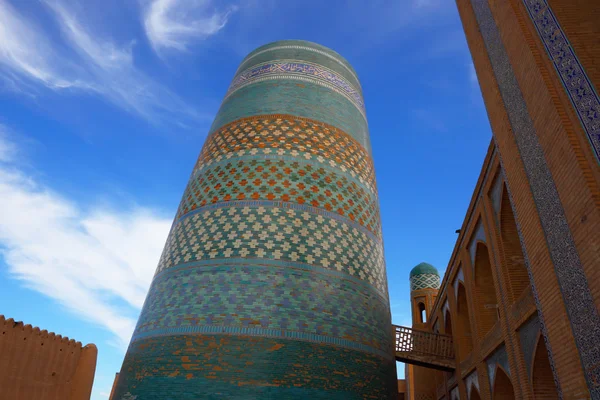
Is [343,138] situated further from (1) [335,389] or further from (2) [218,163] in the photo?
(1) [335,389]

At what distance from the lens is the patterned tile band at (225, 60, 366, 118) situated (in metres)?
7.04

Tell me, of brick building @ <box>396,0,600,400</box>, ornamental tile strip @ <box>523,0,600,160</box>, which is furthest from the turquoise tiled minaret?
ornamental tile strip @ <box>523,0,600,160</box>

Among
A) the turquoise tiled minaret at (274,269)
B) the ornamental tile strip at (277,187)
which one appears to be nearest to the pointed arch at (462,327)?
the turquoise tiled minaret at (274,269)

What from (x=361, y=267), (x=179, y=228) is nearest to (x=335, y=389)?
(x=361, y=267)

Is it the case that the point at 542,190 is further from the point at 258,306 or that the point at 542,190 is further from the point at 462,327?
the point at 462,327

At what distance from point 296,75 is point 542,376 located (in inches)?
208

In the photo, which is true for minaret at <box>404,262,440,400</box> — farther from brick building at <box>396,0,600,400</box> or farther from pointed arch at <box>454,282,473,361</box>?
brick building at <box>396,0,600,400</box>

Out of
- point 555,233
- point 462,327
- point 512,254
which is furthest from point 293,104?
point 555,233

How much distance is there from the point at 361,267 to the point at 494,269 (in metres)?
1.55

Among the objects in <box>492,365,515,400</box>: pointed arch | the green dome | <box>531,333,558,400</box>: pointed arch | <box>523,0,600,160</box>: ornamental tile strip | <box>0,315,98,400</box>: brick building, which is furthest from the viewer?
the green dome

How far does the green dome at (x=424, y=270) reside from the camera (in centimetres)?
1519

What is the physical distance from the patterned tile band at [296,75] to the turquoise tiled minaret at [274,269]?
0.05 m

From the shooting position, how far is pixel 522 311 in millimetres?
3953

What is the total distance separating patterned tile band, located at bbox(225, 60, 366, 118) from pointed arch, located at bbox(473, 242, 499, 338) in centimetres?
321
